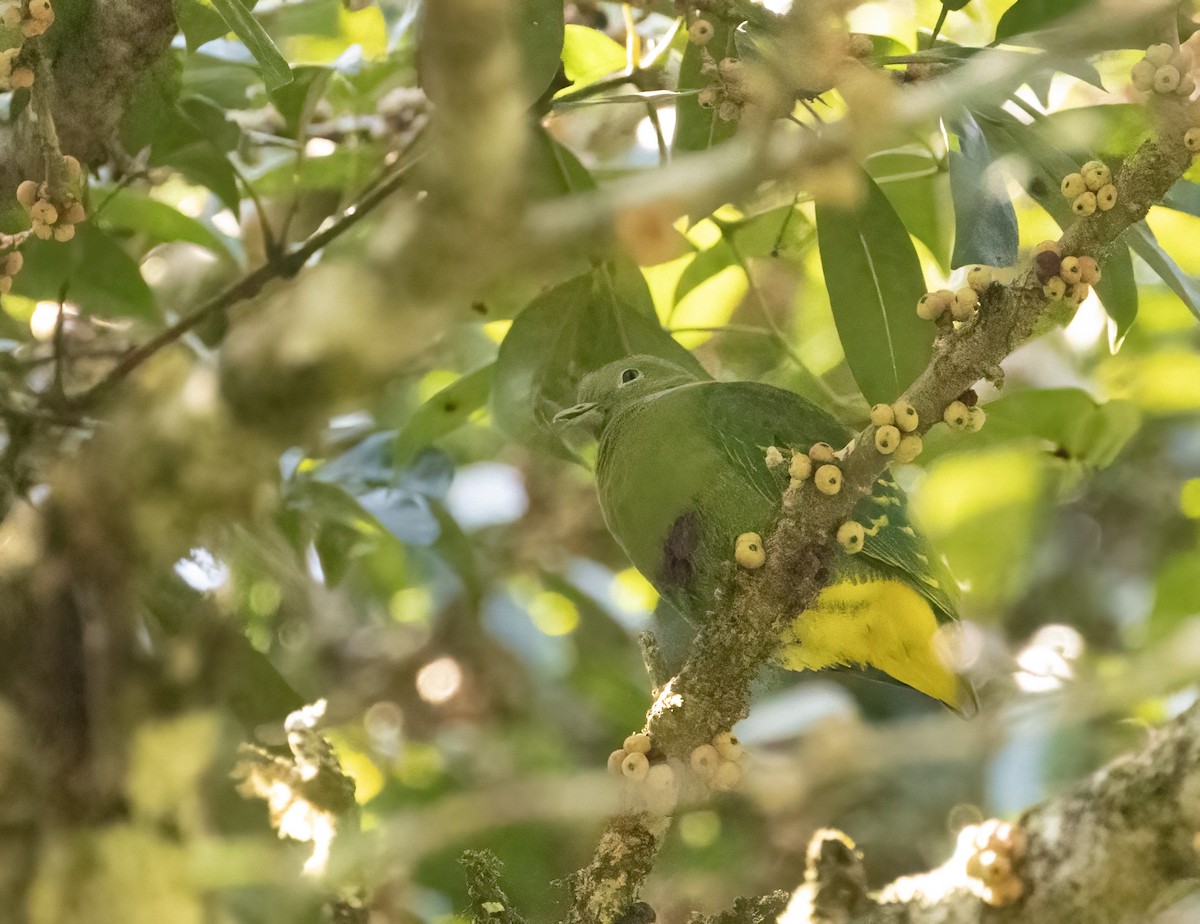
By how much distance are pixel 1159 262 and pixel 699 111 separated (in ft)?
1.60

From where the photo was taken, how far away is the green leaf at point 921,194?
138cm

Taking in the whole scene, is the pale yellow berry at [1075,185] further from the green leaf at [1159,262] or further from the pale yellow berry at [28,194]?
the pale yellow berry at [28,194]

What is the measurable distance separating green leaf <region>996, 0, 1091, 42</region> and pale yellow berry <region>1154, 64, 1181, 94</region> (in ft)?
0.84

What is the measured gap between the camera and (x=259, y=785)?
4.40ft

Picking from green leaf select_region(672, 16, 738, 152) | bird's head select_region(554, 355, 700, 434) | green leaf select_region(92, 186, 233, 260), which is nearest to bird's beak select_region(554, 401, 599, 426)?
bird's head select_region(554, 355, 700, 434)

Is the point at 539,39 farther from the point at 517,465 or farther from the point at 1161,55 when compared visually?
the point at 517,465

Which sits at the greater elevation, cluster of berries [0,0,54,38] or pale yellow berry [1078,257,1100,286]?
cluster of berries [0,0,54,38]

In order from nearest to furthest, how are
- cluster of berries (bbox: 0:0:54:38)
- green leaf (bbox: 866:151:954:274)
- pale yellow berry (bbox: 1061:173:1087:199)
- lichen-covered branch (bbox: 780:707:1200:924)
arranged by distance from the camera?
lichen-covered branch (bbox: 780:707:1200:924), pale yellow berry (bbox: 1061:173:1087:199), cluster of berries (bbox: 0:0:54:38), green leaf (bbox: 866:151:954:274)

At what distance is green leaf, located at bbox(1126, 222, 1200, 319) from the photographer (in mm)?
1191

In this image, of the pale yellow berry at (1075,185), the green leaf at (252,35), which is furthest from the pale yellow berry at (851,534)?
the green leaf at (252,35)

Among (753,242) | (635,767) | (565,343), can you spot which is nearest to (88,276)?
(565,343)

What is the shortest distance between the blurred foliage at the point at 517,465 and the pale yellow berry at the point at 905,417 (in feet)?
0.65

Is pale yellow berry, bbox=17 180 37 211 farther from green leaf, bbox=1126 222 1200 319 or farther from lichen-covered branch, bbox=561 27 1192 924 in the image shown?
green leaf, bbox=1126 222 1200 319

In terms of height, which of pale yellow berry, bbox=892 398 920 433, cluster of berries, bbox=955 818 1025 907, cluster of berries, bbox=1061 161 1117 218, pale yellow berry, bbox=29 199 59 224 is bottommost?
cluster of berries, bbox=955 818 1025 907
